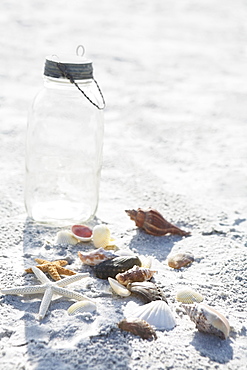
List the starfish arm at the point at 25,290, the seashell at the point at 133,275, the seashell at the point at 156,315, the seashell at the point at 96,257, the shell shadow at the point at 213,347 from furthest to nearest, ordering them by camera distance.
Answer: the seashell at the point at 96,257, the seashell at the point at 133,275, the starfish arm at the point at 25,290, the seashell at the point at 156,315, the shell shadow at the point at 213,347

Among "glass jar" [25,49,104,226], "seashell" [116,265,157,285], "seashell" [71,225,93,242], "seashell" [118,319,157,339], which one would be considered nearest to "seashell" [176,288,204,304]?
"seashell" [116,265,157,285]

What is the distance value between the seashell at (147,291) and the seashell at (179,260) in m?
0.35

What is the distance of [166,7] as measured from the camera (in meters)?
9.12

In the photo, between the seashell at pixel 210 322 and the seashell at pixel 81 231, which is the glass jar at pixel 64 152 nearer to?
the seashell at pixel 81 231

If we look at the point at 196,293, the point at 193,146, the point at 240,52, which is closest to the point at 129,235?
the point at 196,293

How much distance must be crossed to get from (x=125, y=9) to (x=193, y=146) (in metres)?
5.04

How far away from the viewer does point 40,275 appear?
2.21 metres

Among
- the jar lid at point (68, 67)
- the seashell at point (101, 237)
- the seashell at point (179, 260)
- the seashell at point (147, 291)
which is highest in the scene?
the jar lid at point (68, 67)

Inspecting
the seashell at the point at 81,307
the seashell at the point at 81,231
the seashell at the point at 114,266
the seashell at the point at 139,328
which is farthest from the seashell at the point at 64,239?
the seashell at the point at 139,328

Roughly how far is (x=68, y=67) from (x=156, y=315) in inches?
49.6

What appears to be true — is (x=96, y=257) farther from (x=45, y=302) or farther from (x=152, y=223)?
(x=152, y=223)

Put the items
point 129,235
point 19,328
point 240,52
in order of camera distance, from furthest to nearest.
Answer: point 240,52
point 129,235
point 19,328

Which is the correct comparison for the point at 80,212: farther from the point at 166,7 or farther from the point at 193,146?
the point at 166,7

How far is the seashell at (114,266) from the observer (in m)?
2.31
